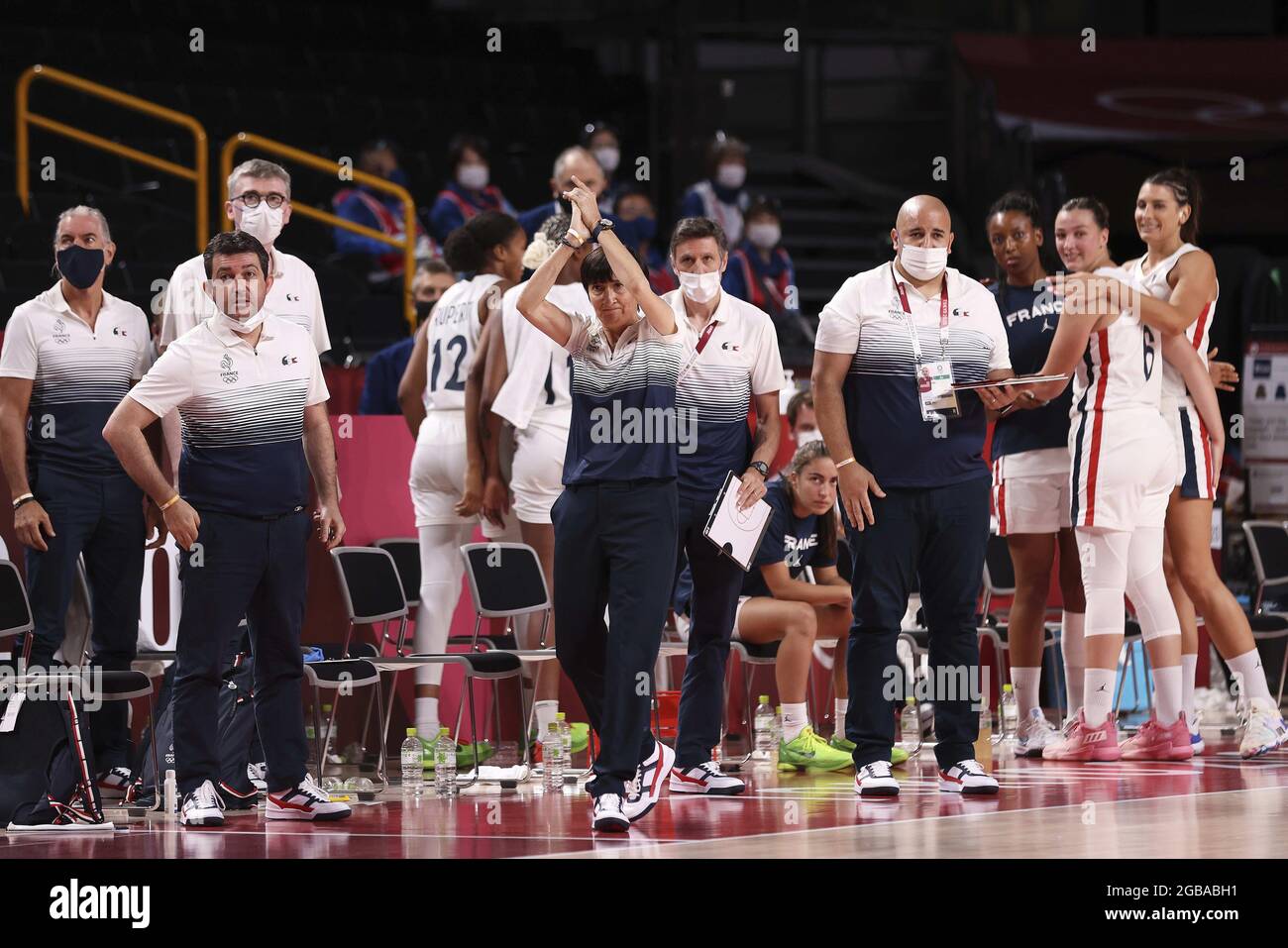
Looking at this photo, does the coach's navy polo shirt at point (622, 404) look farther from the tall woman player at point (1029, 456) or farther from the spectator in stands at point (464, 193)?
the spectator in stands at point (464, 193)

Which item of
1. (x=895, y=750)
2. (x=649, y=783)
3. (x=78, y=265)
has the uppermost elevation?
(x=78, y=265)

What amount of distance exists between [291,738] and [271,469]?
2.89ft

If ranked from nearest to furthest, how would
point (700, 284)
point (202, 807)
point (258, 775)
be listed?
point (202, 807)
point (700, 284)
point (258, 775)

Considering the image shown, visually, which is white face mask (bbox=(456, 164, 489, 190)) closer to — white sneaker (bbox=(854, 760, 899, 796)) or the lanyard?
the lanyard

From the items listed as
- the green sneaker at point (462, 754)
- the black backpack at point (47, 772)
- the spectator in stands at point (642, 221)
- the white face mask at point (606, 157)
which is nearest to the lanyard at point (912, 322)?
the green sneaker at point (462, 754)

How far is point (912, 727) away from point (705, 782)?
2.00m

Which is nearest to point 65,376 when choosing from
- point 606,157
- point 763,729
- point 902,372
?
point 902,372

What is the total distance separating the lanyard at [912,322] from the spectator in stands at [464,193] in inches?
235

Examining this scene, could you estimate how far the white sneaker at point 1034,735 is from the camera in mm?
7664

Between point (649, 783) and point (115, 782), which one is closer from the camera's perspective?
point (649, 783)

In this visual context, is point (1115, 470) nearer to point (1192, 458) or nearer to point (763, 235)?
point (1192, 458)

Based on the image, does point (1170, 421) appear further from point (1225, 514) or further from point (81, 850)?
point (1225, 514)

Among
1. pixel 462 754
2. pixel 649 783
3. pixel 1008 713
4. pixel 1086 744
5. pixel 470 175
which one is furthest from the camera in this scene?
pixel 470 175

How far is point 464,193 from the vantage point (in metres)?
12.3
